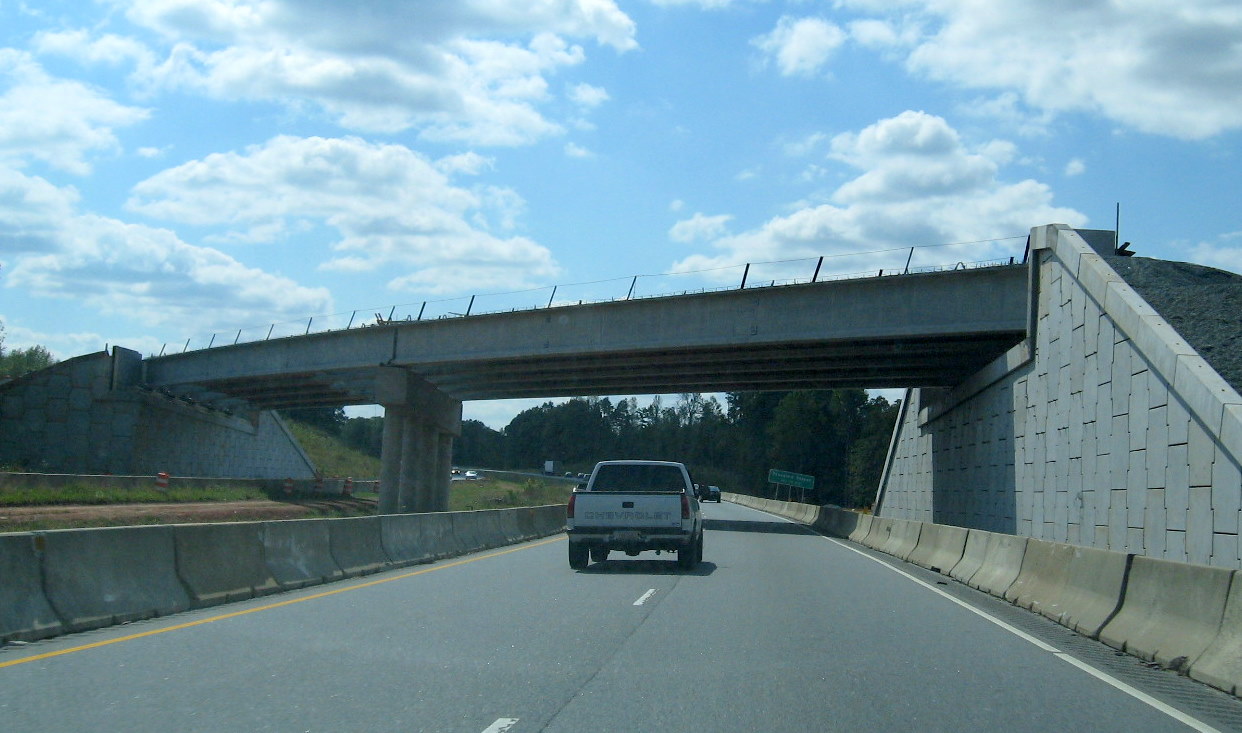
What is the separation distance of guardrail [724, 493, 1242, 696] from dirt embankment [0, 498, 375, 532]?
62.8ft

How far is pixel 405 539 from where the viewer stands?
20.5 metres

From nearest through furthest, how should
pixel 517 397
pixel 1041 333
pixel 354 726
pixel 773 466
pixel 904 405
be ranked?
1. pixel 354 726
2. pixel 1041 333
3. pixel 904 405
4. pixel 517 397
5. pixel 773 466

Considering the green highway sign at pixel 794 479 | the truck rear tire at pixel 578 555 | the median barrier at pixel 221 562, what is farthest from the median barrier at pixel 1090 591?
the green highway sign at pixel 794 479

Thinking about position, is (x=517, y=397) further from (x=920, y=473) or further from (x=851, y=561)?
(x=851, y=561)

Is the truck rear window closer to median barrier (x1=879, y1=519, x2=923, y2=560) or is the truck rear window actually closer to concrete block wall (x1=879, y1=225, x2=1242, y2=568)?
median barrier (x1=879, y1=519, x2=923, y2=560)

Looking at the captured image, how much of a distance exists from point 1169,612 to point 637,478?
1188 centimetres

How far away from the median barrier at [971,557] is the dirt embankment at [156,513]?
18.7 meters

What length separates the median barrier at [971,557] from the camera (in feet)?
60.6

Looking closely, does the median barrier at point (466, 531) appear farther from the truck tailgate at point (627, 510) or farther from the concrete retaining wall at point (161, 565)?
the truck tailgate at point (627, 510)

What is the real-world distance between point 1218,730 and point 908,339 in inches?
1095

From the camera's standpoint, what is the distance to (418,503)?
5231cm

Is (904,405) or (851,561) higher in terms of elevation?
(904,405)

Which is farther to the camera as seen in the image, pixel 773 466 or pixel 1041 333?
pixel 773 466

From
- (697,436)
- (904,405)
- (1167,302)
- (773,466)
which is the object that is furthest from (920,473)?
(697,436)
